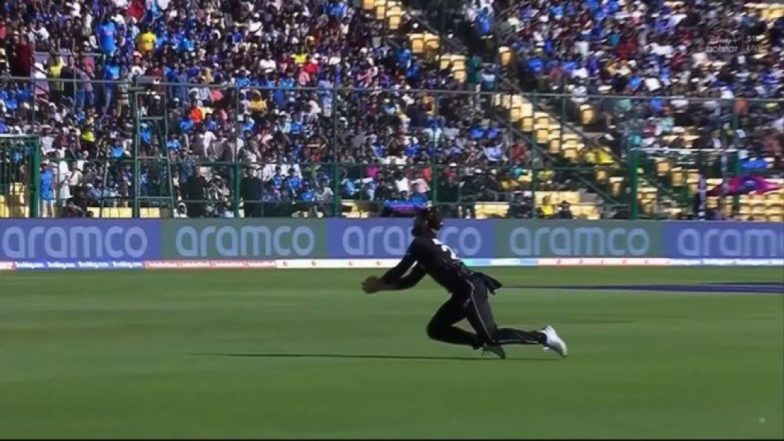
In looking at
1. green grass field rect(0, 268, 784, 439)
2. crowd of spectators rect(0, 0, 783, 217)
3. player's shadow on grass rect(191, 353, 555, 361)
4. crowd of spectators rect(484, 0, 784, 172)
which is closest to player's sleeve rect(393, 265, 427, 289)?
green grass field rect(0, 268, 784, 439)

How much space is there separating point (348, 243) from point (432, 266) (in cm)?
2268

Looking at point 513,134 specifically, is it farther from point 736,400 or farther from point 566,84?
point 736,400

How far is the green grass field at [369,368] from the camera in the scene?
12.1 metres

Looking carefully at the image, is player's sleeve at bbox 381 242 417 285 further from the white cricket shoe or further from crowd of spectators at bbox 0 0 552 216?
crowd of spectators at bbox 0 0 552 216

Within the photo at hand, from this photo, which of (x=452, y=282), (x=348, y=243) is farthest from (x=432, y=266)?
(x=348, y=243)

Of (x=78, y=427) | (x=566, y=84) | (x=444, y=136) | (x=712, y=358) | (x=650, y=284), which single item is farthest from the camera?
(x=566, y=84)

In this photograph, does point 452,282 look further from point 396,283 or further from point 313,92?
point 313,92

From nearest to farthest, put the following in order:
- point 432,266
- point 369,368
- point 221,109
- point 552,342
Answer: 1. point 369,368
2. point 552,342
3. point 432,266
4. point 221,109

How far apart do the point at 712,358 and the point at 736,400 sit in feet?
12.6

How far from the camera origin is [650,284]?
33219mm

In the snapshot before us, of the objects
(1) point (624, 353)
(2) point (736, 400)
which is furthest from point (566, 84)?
(2) point (736, 400)

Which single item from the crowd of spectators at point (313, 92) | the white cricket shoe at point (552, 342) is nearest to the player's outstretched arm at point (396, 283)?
the white cricket shoe at point (552, 342)

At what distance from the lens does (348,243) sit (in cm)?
3950

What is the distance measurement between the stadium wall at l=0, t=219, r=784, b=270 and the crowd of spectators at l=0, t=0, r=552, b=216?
1.93 ft
